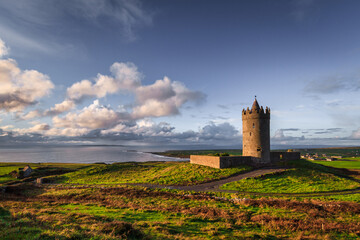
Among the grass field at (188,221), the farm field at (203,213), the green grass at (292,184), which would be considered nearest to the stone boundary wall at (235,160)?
the farm field at (203,213)

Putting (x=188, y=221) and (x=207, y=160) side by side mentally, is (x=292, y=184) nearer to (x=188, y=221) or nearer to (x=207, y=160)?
(x=207, y=160)

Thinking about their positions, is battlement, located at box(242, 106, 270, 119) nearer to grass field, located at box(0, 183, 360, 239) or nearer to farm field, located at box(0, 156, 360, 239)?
farm field, located at box(0, 156, 360, 239)

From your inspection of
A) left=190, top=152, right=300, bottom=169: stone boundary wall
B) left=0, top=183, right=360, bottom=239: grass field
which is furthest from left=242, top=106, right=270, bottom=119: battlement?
left=0, top=183, right=360, bottom=239: grass field

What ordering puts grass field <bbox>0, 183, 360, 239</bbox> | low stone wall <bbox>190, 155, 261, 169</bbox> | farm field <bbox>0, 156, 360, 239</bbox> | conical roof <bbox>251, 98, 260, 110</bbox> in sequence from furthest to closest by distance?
conical roof <bbox>251, 98, 260, 110</bbox> < low stone wall <bbox>190, 155, 261, 169</bbox> < farm field <bbox>0, 156, 360, 239</bbox> < grass field <bbox>0, 183, 360, 239</bbox>

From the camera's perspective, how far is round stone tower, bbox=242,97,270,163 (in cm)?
4197

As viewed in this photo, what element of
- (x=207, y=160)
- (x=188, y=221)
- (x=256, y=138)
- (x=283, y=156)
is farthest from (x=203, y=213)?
(x=283, y=156)

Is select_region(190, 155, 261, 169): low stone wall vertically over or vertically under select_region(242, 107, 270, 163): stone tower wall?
under

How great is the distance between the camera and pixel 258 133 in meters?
42.2

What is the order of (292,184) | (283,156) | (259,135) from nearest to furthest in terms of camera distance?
1. (292,184)
2. (259,135)
3. (283,156)

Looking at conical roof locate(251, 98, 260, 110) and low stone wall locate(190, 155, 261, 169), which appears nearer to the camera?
low stone wall locate(190, 155, 261, 169)

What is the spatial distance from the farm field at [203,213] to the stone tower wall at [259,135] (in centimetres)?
783

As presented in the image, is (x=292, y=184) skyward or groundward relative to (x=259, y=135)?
groundward

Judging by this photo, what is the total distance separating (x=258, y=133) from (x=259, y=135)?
49cm

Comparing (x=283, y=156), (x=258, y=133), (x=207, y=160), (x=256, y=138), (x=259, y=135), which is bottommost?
(x=207, y=160)
